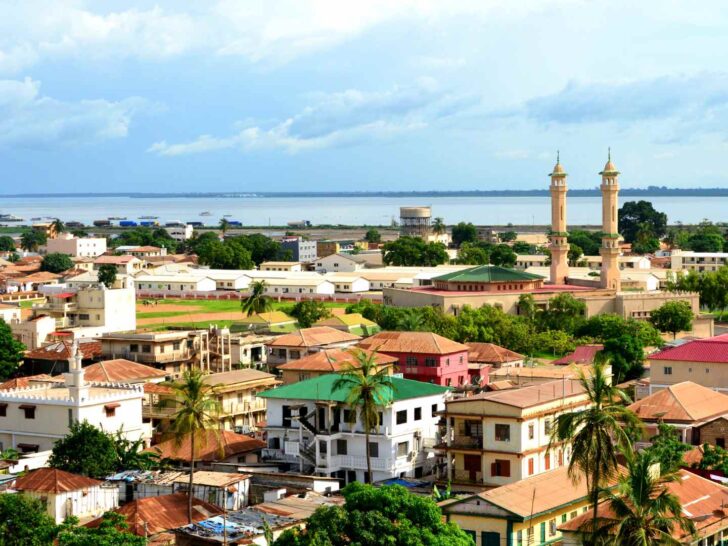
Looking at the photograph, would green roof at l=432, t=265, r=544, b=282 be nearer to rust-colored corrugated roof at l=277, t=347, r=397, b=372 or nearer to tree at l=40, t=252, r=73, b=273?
rust-colored corrugated roof at l=277, t=347, r=397, b=372

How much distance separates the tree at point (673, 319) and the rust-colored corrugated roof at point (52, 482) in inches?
1889

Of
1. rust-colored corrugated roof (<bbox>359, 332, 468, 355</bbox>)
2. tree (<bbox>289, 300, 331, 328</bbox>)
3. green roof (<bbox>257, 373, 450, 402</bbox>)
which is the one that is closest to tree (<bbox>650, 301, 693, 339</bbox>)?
tree (<bbox>289, 300, 331, 328</bbox>)

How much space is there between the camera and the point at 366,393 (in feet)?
127

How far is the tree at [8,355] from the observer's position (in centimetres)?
5891

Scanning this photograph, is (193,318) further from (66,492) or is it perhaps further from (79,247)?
(79,247)

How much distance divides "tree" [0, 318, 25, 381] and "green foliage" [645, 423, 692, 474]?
30155mm

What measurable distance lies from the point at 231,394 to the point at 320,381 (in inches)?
285

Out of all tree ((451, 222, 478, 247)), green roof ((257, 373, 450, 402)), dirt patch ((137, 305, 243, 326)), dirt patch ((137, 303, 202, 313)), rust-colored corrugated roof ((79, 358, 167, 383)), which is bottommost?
dirt patch ((137, 303, 202, 313))

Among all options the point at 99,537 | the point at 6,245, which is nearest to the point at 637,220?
the point at 6,245

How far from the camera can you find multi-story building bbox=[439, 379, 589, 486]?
3825 cm

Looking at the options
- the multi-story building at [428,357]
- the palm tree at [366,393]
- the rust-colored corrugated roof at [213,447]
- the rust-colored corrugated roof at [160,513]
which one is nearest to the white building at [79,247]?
the multi-story building at [428,357]

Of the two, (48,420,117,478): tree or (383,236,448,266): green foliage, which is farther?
(383,236,448,266): green foliage

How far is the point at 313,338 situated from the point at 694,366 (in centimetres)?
1672

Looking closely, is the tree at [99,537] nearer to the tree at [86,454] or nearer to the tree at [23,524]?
the tree at [23,524]
